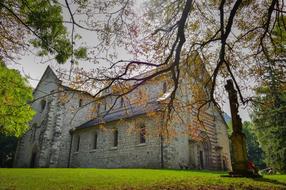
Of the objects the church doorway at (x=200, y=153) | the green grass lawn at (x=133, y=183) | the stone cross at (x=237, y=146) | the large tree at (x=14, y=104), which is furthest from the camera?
the church doorway at (x=200, y=153)

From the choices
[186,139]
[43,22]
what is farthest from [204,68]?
[186,139]

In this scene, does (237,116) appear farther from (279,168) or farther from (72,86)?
(279,168)

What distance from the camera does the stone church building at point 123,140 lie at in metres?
21.0

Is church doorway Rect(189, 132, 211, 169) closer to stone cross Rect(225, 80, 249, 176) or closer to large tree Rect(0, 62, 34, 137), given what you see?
stone cross Rect(225, 80, 249, 176)

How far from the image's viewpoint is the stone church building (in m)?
21.0

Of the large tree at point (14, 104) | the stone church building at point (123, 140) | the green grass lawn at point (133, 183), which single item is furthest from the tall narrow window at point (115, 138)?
the green grass lawn at point (133, 183)

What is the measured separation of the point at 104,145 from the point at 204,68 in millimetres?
16252

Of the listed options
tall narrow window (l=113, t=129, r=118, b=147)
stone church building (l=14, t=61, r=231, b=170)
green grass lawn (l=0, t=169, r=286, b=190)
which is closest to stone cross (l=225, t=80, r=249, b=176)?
green grass lawn (l=0, t=169, r=286, b=190)

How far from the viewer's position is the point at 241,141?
9.59 metres

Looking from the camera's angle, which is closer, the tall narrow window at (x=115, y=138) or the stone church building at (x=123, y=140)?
the stone church building at (x=123, y=140)

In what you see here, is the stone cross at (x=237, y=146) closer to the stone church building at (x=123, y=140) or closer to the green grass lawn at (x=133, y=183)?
the green grass lawn at (x=133, y=183)

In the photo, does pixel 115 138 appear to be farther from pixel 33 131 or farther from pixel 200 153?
pixel 33 131

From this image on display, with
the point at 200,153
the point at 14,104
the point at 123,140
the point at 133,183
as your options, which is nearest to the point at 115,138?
the point at 123,140

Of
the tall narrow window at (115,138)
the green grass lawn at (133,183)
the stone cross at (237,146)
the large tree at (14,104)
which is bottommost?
the green grass lawn at (133,183)
